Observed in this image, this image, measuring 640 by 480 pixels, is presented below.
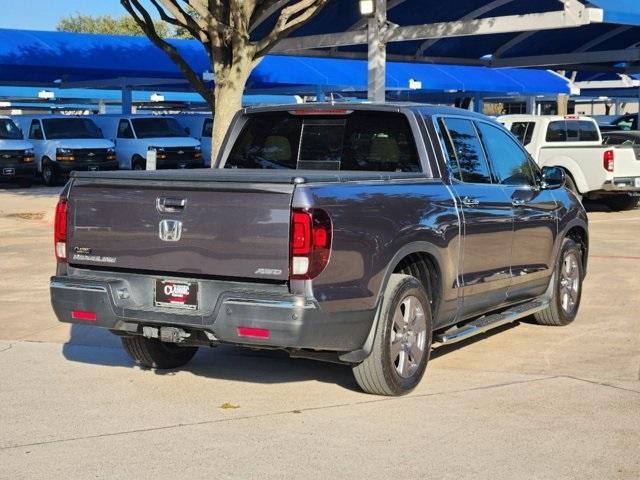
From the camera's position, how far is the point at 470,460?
558cm

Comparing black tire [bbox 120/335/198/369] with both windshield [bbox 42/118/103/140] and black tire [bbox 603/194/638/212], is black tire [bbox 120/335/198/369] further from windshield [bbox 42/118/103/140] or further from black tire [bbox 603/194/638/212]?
windshield [bbox 42/118/103/140]

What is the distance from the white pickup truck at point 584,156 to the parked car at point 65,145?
12136 mm

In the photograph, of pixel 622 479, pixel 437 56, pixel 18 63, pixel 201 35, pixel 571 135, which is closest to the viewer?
pixel 622 479

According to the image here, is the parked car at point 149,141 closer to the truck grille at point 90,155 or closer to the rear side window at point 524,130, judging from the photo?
the truck grille at point 90,155

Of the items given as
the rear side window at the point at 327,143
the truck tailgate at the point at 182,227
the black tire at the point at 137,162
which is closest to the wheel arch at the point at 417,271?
the rear side window at the point at 327,143

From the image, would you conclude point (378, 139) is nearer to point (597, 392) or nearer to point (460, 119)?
point (460, 119)

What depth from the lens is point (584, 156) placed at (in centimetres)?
2106

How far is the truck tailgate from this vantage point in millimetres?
6090

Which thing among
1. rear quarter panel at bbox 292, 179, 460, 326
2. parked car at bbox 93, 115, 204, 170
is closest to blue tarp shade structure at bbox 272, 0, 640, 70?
parked car at bbox 93, 115, 204, 170

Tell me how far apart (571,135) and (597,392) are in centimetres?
1566

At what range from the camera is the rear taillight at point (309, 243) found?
6.01m

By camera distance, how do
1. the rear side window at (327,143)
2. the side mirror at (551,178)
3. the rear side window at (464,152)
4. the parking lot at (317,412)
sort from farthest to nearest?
1. the side mirror at (551,178)
2. the rear side window at (464,152)
3. the rear side window at (327,143)
4. the parking lot at (317,412)

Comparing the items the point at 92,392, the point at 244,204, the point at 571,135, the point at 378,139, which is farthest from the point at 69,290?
the point at 571,135

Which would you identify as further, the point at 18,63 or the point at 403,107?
the point at 18,63
